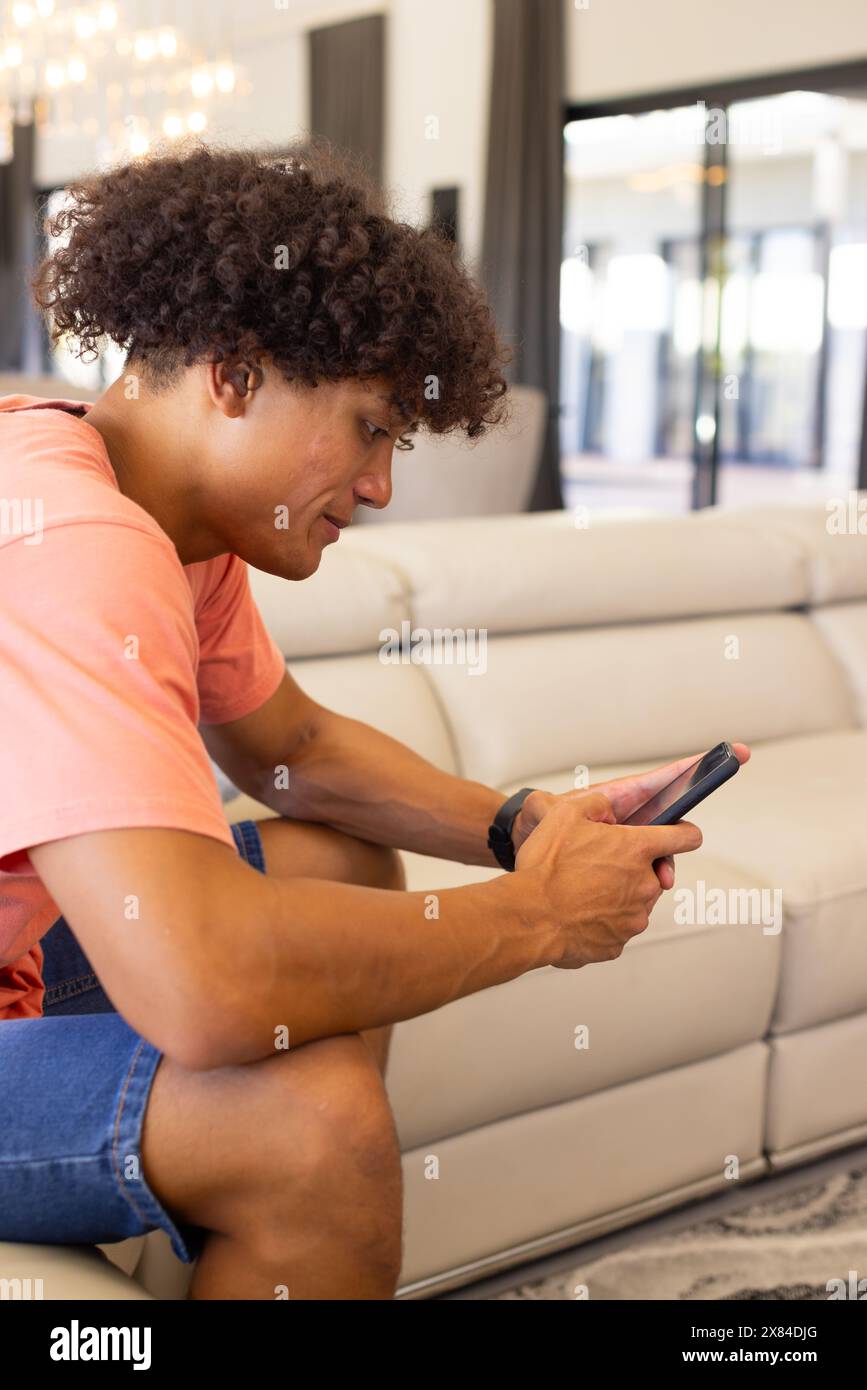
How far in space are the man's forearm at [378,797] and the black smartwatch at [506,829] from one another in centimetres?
4

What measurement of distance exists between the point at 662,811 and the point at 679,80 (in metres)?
5.74

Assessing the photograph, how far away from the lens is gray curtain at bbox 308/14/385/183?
7.47m

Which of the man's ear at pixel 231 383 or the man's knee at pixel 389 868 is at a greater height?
the man's ear at pixel 231 383

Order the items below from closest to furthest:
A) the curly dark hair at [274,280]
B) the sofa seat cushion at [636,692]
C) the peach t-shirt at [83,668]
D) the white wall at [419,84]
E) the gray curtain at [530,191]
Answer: the peach t-shirt at [83,668] → the curly dark hair at [274,280] → the sofa seat cushion at [636,692] → the gray curtain at [530,191] → the white wall at [419,84]

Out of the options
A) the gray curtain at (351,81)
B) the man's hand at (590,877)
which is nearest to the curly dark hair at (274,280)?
the man's hand at (590,877)

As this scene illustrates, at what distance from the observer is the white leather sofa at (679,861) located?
1.53 meters

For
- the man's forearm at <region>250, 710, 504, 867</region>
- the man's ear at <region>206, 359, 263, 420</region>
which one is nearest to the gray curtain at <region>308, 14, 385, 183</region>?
the man's forearm at <region>250, 710, 504, 867</region>

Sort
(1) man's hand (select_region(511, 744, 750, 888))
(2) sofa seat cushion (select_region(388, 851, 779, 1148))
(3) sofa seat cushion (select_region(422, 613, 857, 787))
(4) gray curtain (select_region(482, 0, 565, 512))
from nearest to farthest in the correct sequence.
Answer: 1. (1) man's hand (select_region(511, 744, 750, 888))
2. (2) sofa seat cushion (select_region(388, 851, 779, 1148))
3. (3) sofa seat cushion (select_region(422, 613, 857, 787))
4. (4) gray curtain (select_region(482, 0, 565, 512))

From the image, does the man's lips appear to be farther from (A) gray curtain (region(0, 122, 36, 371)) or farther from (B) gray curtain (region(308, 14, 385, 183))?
(A) gray curtain (region(0, 122, 36, 371))

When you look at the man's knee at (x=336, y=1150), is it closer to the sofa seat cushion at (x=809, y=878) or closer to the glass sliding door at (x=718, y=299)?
the sofa seat cushion at (x=809, y=878)

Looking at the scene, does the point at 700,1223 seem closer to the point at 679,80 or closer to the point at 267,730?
the point at 267,730

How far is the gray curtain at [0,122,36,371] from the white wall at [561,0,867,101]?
4.89 m

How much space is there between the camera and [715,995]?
5.51ft
